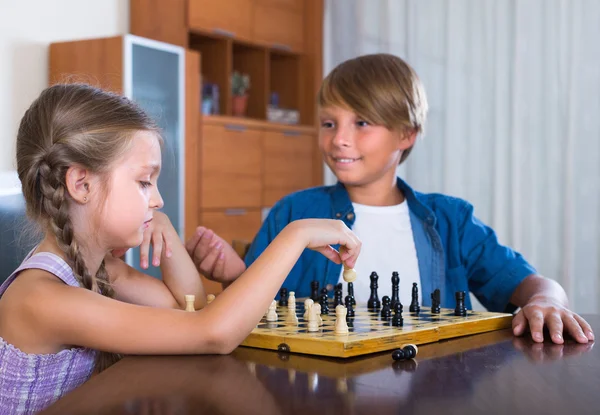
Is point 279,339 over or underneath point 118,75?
underneath

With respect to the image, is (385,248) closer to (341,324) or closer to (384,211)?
(384,211)

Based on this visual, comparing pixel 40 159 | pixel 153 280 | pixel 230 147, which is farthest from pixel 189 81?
pixel 40 159

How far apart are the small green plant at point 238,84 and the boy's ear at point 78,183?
419 cm

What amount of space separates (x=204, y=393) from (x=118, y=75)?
11.6 feet

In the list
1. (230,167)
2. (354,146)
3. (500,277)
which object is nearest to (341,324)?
(500,277)

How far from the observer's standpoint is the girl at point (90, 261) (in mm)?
1222

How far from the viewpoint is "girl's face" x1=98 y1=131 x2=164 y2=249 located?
4.67 ft

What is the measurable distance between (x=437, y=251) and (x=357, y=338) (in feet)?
3.36

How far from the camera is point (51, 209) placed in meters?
1.42

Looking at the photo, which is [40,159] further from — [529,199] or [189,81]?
[529,199]

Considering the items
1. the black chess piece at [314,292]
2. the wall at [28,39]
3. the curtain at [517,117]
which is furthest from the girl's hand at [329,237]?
the curtain at [517,117]

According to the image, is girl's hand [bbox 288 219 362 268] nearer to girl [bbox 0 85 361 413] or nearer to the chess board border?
girl [bbox 0 85 361 413]

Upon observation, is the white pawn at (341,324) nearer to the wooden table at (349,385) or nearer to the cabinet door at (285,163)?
the wooden table at (349,385)

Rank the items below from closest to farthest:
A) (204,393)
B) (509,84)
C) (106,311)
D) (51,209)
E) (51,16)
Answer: (204,393) → (106,311) → (51,209) → (51,16) → (509,84)
